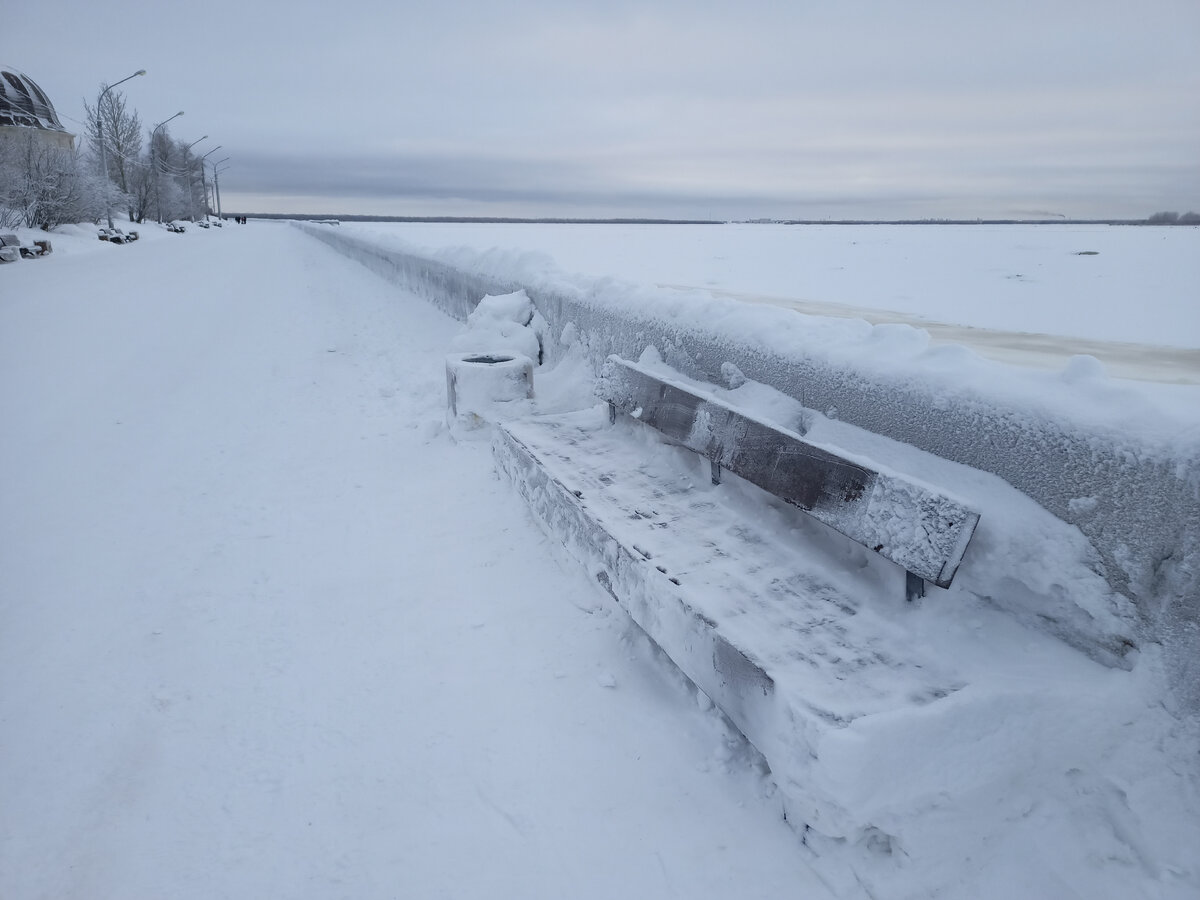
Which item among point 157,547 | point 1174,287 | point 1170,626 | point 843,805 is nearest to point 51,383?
point 157,547

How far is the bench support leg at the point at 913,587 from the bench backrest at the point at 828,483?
0.39ft

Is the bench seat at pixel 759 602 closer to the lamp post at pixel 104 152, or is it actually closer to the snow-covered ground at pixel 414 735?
the snow-covered ground at pixel 414 735

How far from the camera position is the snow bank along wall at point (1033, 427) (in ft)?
5.49

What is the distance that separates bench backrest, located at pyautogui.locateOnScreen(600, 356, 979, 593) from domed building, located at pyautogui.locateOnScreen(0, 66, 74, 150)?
233ft

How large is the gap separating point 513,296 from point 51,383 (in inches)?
169

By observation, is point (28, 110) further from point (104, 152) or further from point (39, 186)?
point (39, 186)

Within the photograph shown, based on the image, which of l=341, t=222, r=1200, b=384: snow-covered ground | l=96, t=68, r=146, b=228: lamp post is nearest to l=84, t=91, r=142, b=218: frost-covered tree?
l=96, t=68, r=146, b=228: lamp post

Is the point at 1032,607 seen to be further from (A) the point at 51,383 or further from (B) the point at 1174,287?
(B) the point at 1174,287

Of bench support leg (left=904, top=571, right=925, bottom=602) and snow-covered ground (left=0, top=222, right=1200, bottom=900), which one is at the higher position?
bench support leg (left=904, top=571, right=925, bottom=602)

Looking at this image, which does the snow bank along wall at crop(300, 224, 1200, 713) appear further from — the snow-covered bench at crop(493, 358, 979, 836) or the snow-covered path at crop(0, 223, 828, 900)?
the snow-covered path at crop(0, 223, 828, 900)

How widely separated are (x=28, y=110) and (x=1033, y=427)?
85.7 metres

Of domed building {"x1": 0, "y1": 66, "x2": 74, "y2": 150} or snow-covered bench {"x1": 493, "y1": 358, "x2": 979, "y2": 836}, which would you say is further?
domed building {"x1": 0, "y1": 66, "x2": 74, "y2": 150}

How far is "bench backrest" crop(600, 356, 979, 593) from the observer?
1920 millimetres

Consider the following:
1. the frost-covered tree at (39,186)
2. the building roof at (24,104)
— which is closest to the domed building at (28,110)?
the building roof at (24,104)
